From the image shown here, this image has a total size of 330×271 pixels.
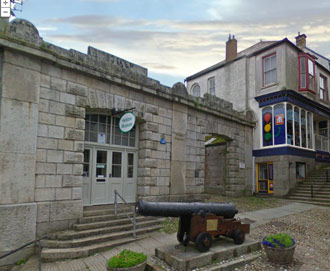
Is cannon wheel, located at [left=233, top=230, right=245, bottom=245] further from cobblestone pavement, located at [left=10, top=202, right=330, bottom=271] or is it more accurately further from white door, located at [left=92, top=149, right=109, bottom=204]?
white door, located at [left=92, top=149, right=109, bottom=204]

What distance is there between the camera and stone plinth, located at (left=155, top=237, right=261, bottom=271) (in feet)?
16.4

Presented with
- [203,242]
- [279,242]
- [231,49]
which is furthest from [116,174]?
[231,49]

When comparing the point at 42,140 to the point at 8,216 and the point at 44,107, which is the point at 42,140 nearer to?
the point at 44,107

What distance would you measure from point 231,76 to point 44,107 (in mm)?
13880

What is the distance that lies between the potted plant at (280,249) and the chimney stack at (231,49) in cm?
1521

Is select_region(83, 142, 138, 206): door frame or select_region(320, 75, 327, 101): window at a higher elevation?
select_region(320, 75, 327, 101): window

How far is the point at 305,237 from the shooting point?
7316mm

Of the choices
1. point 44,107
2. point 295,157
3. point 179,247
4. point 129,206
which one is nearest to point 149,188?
point 129,206

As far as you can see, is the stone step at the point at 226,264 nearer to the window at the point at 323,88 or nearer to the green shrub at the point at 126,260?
the green shrub at the point at 126,260

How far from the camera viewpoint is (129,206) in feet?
29.9

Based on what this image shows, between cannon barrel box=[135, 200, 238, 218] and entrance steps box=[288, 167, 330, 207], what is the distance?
9.11 meters

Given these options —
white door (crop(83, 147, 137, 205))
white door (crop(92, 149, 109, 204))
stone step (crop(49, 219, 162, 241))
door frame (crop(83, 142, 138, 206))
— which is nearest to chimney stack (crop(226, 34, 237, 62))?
door frame (crop(83, 142, 138, 206))

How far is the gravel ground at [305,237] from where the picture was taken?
5402mm

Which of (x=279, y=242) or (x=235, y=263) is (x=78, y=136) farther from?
(x=279, y=242)
